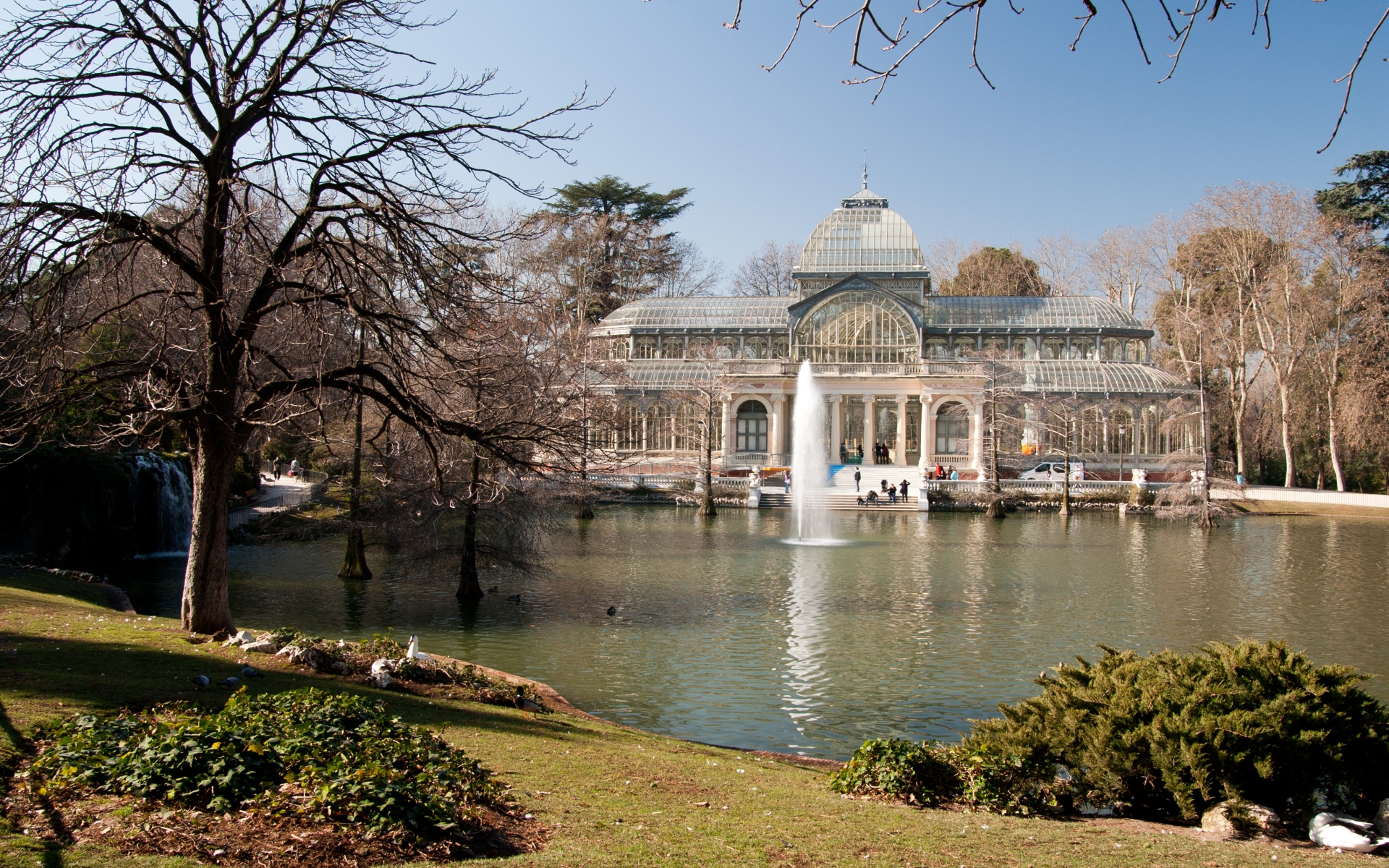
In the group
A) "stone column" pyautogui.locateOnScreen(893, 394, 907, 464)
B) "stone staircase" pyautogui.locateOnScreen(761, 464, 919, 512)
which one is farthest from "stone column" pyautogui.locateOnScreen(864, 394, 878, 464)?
"stone column" pyautogui.locateOnScreen(893, 394, 907, 464)

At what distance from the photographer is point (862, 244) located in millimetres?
54781

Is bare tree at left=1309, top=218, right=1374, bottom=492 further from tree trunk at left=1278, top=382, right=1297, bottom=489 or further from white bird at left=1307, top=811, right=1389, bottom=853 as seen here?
white bird at left=1307, top=811, right=1389, bottom=853

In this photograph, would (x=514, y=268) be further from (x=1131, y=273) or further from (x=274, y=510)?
(x=1131, y=273)

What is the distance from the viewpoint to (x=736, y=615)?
18.0m

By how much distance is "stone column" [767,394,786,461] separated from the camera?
50156mm

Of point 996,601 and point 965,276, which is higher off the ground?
point 965,276

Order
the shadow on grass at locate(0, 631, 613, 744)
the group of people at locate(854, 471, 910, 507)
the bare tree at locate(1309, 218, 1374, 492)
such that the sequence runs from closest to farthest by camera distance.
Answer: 1. the shadow on grass at locate(0, 631, 613, 744)
2. the group of people at locate(854, 471, 910, 507)
3. the bare tree at locate(1309, 218, 1374, 492)

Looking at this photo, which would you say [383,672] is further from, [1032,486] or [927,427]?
[927,427]

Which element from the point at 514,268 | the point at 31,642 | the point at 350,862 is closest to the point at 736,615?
the point at 31,642

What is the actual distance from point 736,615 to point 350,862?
44.1 feet

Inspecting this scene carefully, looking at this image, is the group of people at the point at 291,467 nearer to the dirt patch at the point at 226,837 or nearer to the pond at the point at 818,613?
the pond at the point at 818,613

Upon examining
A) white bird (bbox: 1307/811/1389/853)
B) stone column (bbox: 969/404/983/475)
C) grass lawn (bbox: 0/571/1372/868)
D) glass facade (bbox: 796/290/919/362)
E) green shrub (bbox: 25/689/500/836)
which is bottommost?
white bird (bbox: 1307/811/1389/853)

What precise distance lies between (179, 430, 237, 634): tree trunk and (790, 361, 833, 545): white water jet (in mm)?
19877

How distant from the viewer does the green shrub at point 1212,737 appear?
7172 millimetres
